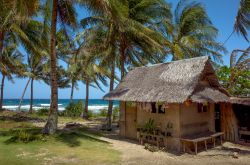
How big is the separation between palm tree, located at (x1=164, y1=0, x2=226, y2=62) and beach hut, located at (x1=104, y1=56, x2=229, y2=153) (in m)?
5.82

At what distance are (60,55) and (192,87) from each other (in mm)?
17949

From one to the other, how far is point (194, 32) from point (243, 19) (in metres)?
9.63

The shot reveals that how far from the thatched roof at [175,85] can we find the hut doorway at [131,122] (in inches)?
37.6

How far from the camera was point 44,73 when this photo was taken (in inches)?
1072

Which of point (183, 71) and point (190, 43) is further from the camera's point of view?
point (190, 43)

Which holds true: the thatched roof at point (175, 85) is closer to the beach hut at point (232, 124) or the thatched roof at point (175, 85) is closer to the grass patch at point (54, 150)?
the beach hut at point (232, 124)

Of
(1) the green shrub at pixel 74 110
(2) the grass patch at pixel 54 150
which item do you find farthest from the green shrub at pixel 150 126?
(1) the green shrub at pixel 74 110

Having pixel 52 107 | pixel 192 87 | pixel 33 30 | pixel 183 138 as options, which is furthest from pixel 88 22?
pixel 183 138

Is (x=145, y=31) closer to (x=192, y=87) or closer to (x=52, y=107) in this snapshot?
(x=192, y=87)

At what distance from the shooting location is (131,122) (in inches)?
484

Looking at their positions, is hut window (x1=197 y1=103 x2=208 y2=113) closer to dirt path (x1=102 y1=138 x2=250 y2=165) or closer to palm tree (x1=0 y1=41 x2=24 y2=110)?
dirt path (x1=102 y1=138 x2=250 y2=165)

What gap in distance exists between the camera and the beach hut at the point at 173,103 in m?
9.83

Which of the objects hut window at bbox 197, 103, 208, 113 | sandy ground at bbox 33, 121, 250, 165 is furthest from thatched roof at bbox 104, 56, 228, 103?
sandy ground at bbox 33, 121, 250, 165

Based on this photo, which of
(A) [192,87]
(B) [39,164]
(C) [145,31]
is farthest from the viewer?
(C) [145,31]
